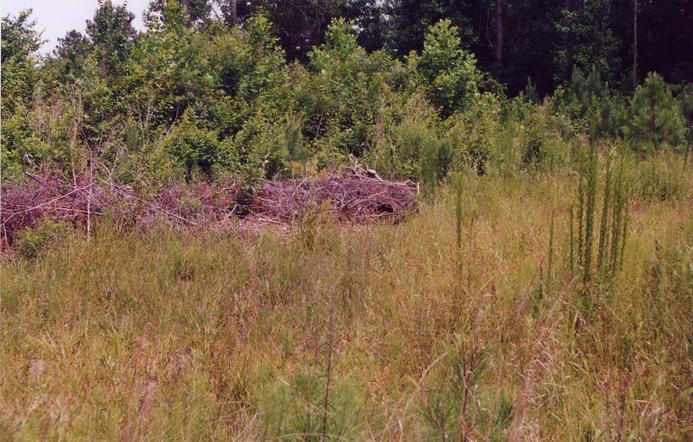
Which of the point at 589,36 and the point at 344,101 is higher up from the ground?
the point at 589,36

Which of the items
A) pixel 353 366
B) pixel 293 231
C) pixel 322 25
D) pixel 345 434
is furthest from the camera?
pixel 322 25

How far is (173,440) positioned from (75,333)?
1338 millimetres

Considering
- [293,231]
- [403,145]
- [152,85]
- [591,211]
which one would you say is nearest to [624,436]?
[591,211]

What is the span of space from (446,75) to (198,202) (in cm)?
716

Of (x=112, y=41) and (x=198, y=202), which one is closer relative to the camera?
(x=198, y=202)

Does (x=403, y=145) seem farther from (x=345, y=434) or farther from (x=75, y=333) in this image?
(x=345, y=434)

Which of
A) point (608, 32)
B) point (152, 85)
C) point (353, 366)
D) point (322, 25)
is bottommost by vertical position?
point (353, 366)

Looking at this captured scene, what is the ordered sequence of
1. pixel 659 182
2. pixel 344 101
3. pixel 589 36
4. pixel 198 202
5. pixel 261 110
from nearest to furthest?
pixel 198 202 < pixel 659 182 < pixel 261 110 < pixel 344 101 < pixel 589 36

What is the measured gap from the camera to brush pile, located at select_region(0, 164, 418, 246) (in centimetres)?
516

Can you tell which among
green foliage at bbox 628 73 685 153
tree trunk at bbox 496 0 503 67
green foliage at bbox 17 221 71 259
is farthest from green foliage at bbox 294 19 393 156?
tree trunk at bbox 496 0 503 67

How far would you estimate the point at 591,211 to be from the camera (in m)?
3.23

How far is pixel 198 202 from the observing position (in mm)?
5602

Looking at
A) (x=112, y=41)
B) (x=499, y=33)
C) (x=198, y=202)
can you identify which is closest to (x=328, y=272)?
(x=198, y=202)

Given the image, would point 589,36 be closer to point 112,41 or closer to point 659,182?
point 112,41
